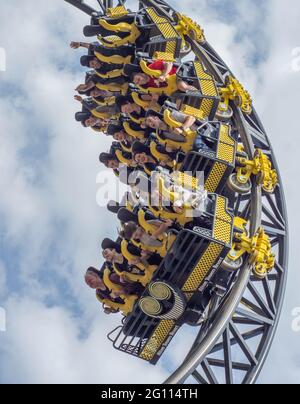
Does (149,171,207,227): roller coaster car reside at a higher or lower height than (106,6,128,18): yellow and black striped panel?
lower

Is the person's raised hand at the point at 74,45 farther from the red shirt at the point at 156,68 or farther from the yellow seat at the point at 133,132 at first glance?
the red shirt at the point at 156,68

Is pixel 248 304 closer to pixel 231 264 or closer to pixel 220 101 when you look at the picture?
pixel 231 264

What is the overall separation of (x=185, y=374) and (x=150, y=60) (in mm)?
6760

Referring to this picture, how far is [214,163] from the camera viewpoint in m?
13.6

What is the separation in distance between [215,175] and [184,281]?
2283 millimetres

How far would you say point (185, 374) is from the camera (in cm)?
1120

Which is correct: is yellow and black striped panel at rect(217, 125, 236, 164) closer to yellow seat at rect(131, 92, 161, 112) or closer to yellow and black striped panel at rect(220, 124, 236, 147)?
yellow and black striped panel at rect(220, 124, 236, 147)

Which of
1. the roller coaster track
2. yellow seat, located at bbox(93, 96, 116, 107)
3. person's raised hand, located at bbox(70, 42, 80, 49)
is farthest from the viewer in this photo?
person's raised hand, located at bbox(70, 42, 80, 49)

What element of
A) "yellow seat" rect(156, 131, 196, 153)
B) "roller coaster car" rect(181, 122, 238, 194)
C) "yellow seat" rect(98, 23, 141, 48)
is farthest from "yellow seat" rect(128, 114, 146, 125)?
"roller coaster car" rect(181, 122, 238, 194)

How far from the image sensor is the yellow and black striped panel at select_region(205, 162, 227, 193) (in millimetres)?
13648

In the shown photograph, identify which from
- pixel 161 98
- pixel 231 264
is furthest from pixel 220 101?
pixel 231 264

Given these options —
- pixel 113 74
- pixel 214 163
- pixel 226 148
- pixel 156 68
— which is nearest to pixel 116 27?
pixel 113 74

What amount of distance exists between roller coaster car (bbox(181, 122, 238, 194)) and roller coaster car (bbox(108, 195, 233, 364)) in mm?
1111
